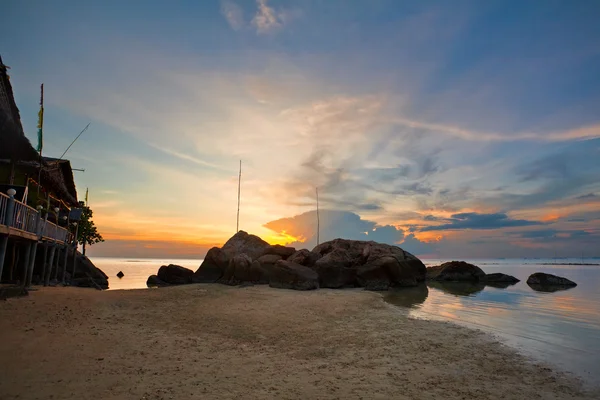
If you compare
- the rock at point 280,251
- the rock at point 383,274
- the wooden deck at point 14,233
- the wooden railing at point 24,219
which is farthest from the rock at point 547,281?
the wooden deck at point 14,233

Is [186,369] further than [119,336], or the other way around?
[119,336]

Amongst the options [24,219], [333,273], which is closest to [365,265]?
[333,273]

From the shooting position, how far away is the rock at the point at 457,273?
185 feet

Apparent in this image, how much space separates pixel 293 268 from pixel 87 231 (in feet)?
101

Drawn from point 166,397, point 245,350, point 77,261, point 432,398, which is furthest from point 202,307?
point 77,261

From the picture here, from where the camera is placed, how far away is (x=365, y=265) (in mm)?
38250

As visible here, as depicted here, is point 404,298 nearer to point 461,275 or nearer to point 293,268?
point 293,268

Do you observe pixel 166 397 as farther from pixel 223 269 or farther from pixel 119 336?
pixel 223 269

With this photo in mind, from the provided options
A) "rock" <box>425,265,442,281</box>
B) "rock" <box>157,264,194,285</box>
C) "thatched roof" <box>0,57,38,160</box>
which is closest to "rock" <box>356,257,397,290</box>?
"rock" <box>157,264,194,285</box>

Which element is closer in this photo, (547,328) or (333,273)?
(547,328)

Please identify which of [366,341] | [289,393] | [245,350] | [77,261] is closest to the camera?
[289,393]

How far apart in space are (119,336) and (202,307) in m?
7.12

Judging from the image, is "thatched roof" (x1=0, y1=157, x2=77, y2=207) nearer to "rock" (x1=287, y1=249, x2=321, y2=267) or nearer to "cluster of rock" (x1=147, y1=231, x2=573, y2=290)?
"cluster of rock" (x1=147, y1=231, x2=573, y2=290)

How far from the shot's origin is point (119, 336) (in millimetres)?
11039
